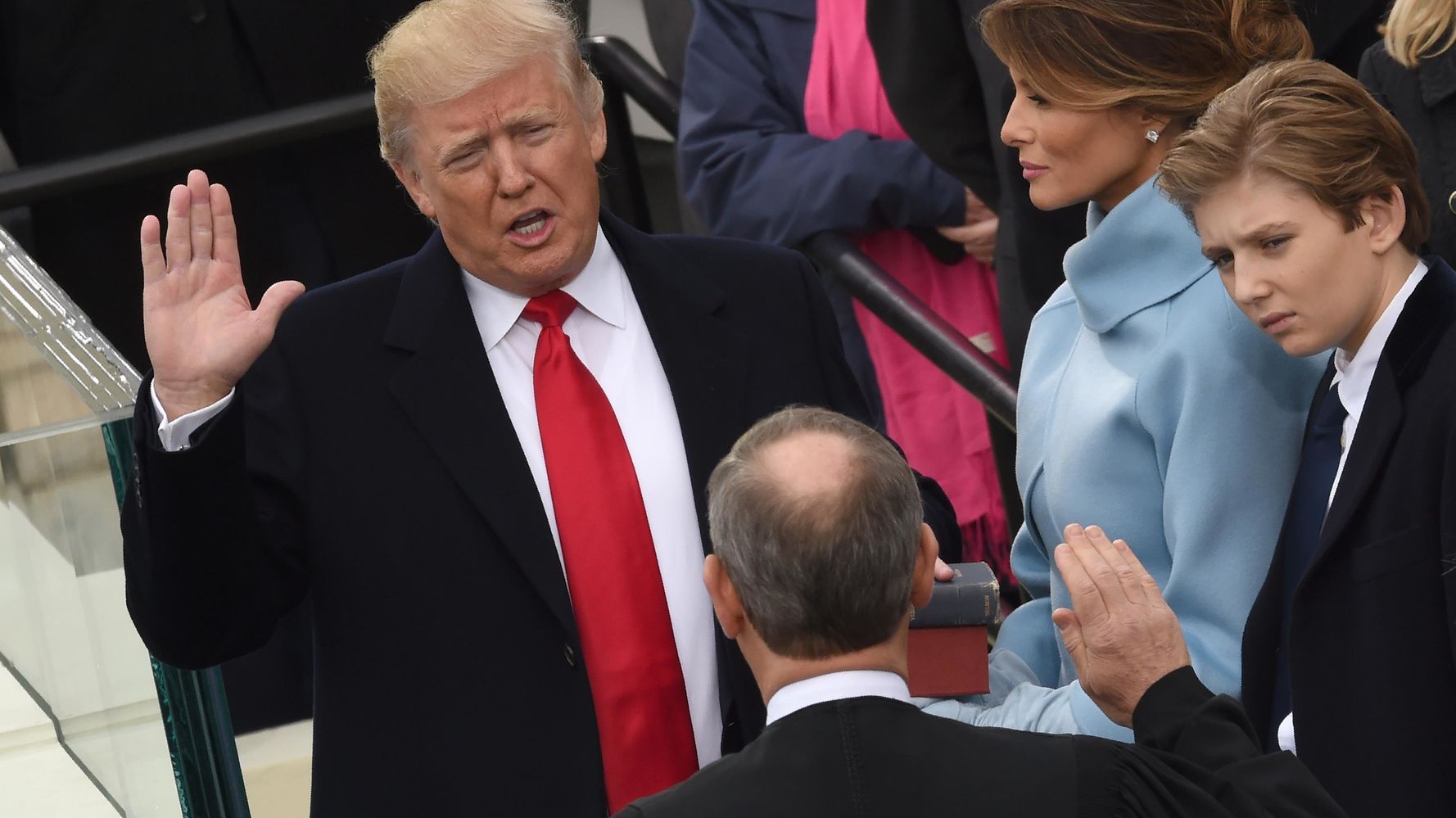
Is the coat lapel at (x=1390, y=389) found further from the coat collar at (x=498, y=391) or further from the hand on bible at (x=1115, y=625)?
the coat collar at (x=498, y=391)

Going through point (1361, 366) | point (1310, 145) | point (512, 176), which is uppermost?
point (1310, 145)

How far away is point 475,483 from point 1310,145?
3.35ft

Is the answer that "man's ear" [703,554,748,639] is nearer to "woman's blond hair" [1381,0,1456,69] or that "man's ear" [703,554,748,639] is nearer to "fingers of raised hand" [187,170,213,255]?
"fingers of raised hand" [187,170,213,255]

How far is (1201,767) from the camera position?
5.79ft

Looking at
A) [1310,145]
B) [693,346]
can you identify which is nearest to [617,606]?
[693,346]

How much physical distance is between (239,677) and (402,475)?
1.93 meters

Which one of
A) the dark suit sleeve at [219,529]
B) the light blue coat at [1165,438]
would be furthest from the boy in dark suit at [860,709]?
the dark suit sleeve at [219,529]

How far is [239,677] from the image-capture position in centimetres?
421

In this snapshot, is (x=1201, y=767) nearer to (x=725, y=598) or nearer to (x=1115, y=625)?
(x=1115, y=625)

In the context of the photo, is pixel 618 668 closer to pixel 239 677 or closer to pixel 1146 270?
pixel 1146 270

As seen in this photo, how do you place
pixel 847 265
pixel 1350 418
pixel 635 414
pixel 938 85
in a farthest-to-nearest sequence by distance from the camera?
pixel 847 265 → pixel 938 85 → pixel 635 414 → pixel 1350 418

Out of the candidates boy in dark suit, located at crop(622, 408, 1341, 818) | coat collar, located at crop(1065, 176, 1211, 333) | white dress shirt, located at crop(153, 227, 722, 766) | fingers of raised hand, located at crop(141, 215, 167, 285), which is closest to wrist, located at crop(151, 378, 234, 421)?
fingers of raised hand, located at crop(141, 215, 167, 285)

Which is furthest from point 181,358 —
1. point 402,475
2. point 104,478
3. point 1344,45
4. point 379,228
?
point 379,228

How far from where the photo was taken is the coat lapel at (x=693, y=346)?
8.18ft
